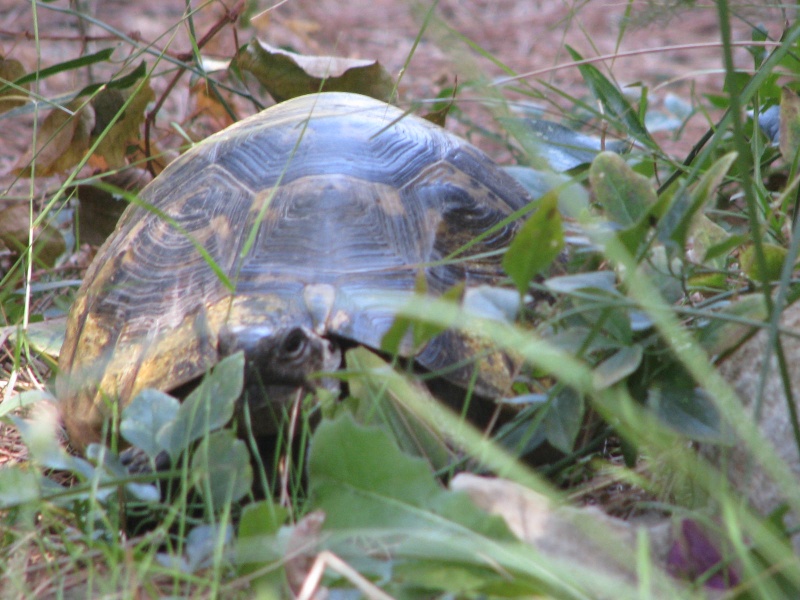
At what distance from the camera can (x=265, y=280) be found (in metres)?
1.42

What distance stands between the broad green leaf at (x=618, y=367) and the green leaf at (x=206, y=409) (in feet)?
1.46

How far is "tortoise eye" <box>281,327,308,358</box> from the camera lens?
1.27 metres

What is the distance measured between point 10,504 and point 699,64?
4.43m

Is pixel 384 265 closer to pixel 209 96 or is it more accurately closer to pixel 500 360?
pixel 500 360

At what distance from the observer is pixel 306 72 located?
2.23 metres

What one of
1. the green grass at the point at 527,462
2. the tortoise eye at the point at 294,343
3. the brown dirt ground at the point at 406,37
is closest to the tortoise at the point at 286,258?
the tortoise eye at the point at 294,343

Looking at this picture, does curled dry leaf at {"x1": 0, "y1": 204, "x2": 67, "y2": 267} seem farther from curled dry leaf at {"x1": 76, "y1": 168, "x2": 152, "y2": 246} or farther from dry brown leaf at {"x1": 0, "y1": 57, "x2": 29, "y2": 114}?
dry brown leaf at {"x1": 0, "y1": 57, "x2": 29, "y2": 114}

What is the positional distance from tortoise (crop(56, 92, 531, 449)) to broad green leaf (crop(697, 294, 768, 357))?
1.22 feet

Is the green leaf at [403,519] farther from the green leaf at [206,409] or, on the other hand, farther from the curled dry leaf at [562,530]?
the green leaf at [206,409]

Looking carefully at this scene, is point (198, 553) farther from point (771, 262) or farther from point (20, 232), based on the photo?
point (20, 232)

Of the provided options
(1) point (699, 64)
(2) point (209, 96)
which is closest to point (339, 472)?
(2) point (209, 96)

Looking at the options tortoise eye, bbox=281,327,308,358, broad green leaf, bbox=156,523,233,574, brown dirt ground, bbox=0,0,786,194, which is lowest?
broad green leaf, bbox=156,523,233,574

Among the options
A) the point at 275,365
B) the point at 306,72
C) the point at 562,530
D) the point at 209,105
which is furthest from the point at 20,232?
the point at 562,530

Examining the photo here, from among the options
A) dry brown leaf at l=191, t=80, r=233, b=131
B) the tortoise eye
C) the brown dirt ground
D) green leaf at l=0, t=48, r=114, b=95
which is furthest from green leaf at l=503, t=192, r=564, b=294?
the brown dirt ground
